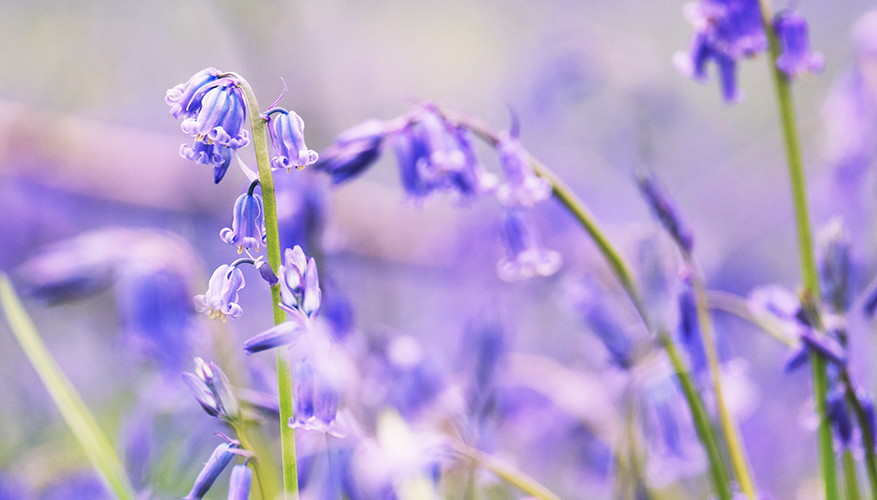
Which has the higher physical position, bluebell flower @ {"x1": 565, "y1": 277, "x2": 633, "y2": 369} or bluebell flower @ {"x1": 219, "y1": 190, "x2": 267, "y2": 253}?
bluebell flower @ {"x1": 565, "y1": 277, "x2": 633, "y2": 369}

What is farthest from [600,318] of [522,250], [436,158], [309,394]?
[309,394]

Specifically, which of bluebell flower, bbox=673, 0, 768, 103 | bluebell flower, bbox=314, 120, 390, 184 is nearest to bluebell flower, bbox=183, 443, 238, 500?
bluebell flower, bbox=314, 120, 390, 184

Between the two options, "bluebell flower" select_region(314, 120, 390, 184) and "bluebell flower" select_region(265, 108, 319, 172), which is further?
"bluebell flower" select_region(314, 120, 390, 184)

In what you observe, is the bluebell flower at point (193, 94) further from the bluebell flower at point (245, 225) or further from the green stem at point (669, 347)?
the green stem at point (669, 347)

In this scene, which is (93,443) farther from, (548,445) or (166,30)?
(166,30)

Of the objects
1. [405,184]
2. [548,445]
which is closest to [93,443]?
[405,184]

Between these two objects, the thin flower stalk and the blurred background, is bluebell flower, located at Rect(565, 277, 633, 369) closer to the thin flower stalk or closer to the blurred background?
the blurred background

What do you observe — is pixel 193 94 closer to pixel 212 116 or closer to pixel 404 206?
pixel 212 116
